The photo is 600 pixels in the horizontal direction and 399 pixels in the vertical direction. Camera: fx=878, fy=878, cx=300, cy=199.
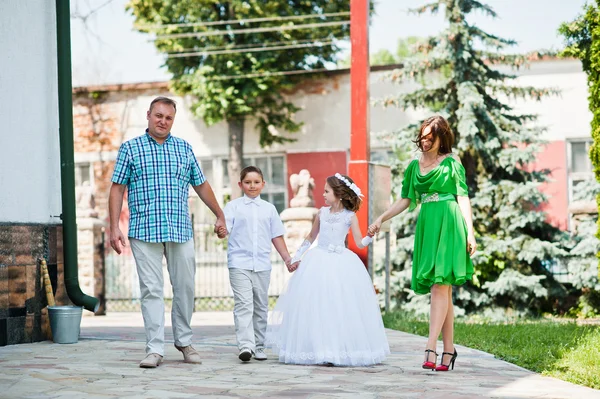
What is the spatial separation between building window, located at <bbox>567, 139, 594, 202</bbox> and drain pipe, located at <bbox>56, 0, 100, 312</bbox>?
44.2 feet

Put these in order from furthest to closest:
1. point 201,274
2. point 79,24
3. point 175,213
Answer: point 201,274 < point 79,24 < point 175,213

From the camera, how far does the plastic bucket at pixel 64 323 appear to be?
Answer: 7.93 m

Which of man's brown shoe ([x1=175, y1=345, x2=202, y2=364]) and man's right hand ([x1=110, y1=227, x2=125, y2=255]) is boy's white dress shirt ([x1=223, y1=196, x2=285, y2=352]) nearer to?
man's brown shoe ([x1=175, y1=345, x2=202, y2=364])

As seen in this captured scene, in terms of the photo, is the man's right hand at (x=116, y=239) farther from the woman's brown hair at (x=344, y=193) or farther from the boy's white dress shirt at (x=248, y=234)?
the woman's brown hair at (x=344, y=193)

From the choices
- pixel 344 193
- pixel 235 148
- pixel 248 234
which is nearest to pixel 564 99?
pixel 235 148

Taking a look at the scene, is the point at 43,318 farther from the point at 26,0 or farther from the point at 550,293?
the point at 550,293

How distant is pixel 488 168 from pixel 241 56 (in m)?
8.22

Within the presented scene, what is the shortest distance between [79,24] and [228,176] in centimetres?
608

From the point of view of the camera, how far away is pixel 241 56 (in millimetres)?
21203

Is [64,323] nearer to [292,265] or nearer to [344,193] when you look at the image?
[292,265]

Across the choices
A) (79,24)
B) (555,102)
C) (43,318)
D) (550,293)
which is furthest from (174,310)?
(555,102)

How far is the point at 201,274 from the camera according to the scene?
62.6 ft

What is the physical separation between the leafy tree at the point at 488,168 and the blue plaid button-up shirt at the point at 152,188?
8.67 m

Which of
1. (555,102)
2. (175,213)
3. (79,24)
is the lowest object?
(175,213)
